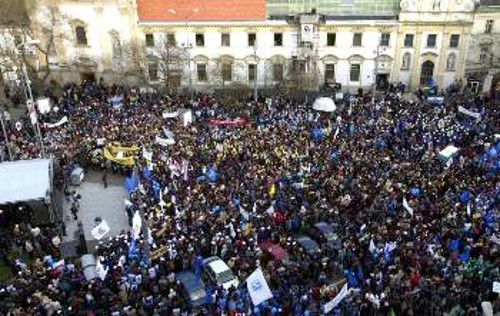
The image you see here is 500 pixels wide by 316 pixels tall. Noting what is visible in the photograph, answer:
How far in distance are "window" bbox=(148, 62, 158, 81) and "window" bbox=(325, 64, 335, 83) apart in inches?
556

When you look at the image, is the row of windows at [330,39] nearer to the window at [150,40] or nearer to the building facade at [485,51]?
the window at [150,40]

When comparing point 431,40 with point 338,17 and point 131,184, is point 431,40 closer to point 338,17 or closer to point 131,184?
point 338,17

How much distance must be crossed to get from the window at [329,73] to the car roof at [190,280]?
28.7 m

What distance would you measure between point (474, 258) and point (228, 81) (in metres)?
29.0

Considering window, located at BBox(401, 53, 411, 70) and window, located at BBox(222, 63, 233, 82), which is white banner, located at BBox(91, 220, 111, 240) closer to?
window, located at BBox(222, 63, 233, 82)

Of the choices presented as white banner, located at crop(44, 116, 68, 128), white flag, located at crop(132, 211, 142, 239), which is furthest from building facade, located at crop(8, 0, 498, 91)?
white flag, located at crop(132, 211, 142, 239)

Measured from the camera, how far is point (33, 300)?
891 inches

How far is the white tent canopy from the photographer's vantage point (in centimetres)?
2884

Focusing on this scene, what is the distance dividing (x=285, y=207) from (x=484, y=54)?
28288 millimetres

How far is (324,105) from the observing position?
1604 inches

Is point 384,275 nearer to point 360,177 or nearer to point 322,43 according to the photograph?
point 360,177

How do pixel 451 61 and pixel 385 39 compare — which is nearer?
pixel 385 39

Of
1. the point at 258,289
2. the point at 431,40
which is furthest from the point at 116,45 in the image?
the point at 258,289

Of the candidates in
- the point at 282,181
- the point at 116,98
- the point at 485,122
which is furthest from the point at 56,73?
the point at 485,122
